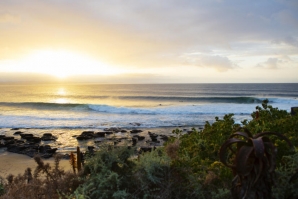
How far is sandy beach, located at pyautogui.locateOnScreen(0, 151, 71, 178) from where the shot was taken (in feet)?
41.4

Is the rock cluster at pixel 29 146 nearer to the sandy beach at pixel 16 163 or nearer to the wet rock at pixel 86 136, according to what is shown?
the sandy beach at pixel 16 163

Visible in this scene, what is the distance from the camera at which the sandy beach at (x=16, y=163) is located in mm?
12625

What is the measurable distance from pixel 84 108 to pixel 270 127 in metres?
41.2

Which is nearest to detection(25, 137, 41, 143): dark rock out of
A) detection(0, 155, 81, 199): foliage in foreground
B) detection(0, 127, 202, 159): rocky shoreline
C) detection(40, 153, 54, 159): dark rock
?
detection(0, 127, 202, 159): rocky shoreline

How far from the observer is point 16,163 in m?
14.1

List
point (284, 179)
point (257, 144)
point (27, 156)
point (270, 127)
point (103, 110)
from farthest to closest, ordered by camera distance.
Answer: point (103, 110), point (27, 156), point (270, 127), point (284, 179), point (257, 144)

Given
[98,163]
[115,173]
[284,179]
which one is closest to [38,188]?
[98,163]

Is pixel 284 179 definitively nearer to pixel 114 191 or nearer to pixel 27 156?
pixel 114 191

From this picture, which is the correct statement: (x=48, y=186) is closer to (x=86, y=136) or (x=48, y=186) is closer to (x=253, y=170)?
(x=253, y=170)

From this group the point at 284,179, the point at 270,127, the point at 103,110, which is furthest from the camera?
the point at 103,110

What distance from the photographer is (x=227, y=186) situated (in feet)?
10.1

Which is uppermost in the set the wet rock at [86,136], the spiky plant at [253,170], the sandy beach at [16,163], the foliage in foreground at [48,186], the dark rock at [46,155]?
the spiky plant at [253,170]

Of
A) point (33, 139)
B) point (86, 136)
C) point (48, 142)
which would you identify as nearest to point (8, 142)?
point (33, 139)

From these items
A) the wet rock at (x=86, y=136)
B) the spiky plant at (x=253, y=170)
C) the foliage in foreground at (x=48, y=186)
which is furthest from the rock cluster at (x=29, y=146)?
the spiky plant at (x=253, y=170)
